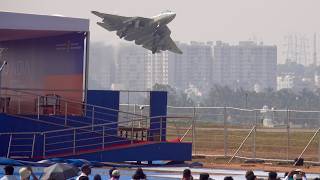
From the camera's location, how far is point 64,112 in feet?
112

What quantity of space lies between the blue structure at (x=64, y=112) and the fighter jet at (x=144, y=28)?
8.97ft

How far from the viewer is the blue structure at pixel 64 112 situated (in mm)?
32094

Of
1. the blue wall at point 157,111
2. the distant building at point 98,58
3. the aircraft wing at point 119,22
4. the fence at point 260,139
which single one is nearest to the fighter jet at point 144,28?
the aircraft wing at point 119,22

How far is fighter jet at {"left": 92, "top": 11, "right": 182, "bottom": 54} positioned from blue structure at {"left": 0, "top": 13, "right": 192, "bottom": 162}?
108 inches

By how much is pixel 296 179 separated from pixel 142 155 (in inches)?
479

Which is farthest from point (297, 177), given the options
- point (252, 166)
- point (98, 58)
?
point (98, 58)

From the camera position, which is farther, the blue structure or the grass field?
the grass field

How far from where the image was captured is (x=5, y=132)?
31.8 m

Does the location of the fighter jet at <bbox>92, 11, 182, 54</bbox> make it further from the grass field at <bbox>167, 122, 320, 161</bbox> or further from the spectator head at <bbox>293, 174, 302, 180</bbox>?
the spectator head at <bbox>293, 174, 302, 180</bbox>

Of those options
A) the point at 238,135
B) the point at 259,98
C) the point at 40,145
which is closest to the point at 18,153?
the point at 40,145

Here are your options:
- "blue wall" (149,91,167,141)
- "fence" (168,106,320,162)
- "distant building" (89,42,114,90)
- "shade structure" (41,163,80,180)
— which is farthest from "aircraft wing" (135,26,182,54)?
"distant building" (89,42,114,90)

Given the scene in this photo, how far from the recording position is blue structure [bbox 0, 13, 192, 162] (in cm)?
3209

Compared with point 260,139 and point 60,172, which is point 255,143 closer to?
point 260,139

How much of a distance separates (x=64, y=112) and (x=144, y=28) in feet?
16.6
